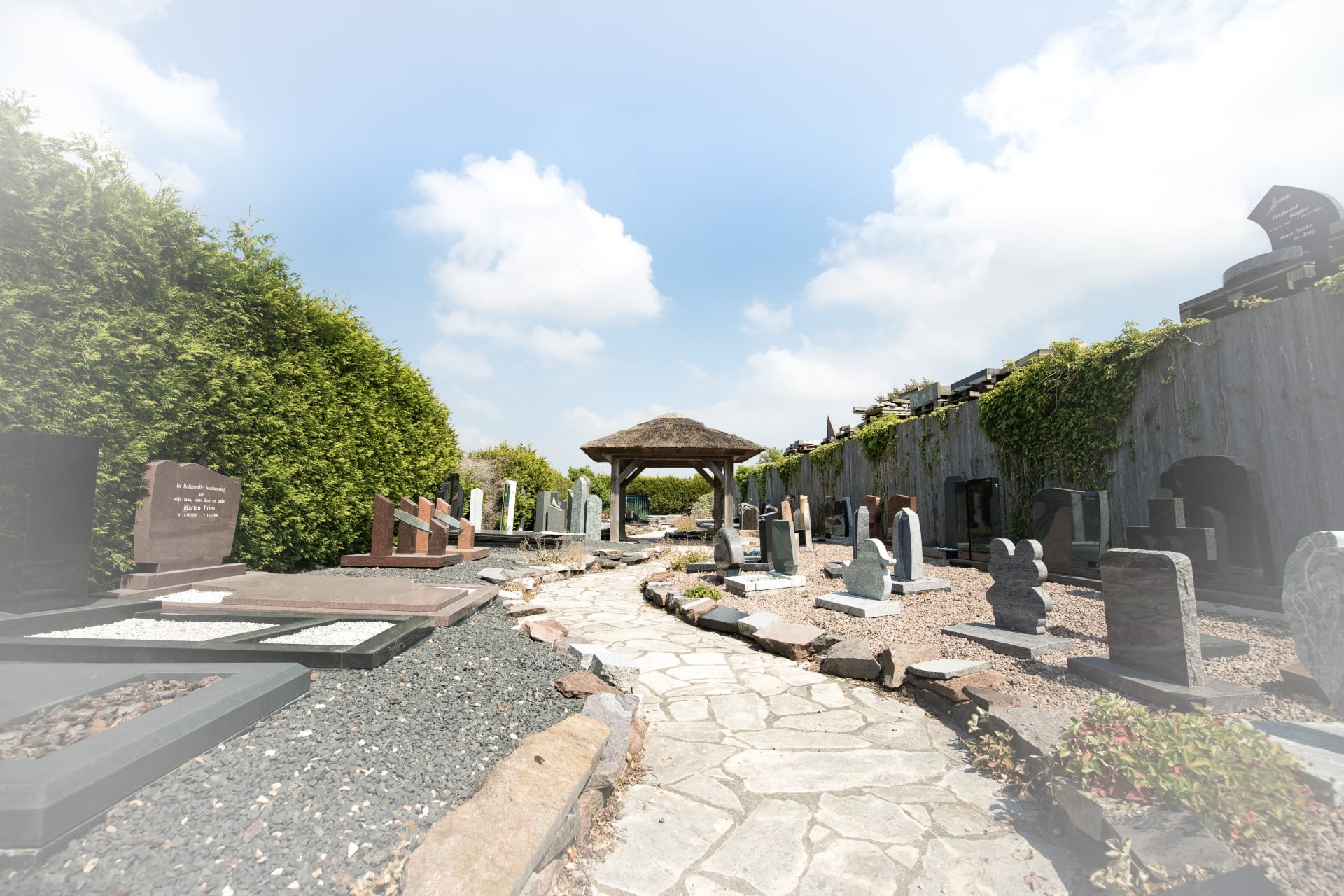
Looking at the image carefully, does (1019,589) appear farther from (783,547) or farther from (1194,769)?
(783,547)

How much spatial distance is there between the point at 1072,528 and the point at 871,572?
10.5 feet

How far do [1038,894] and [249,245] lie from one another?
386 inches

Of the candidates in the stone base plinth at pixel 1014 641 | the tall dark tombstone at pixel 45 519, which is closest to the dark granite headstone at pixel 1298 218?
the stone base plinth at pixel 1014 641

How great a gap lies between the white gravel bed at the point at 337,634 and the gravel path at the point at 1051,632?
3.99m

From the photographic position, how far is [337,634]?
4.43 m

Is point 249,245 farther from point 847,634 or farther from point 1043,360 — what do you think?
point 1043,360

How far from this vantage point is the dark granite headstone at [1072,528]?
24.9 ft

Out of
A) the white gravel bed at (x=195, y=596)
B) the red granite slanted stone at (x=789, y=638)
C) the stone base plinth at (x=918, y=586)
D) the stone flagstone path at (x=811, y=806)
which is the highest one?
the white gravel bed at (x=195, y=596)

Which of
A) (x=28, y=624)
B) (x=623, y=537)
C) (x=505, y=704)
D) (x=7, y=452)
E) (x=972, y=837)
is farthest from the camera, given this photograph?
(x=623, y=537)

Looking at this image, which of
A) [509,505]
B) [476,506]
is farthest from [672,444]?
[476,506]

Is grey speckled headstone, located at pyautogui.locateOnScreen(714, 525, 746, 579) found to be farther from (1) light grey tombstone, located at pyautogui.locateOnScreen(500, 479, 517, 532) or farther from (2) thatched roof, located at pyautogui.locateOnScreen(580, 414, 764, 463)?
(1) light grey tombstone, located at pyautogui.locateOnScreen(500, 479, 517, 532)

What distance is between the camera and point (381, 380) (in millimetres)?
10344

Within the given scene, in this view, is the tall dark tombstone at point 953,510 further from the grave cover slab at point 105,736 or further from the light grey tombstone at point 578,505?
the grave cover slab at point 105,736

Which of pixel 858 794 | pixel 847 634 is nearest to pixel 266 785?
pixel 858 794
